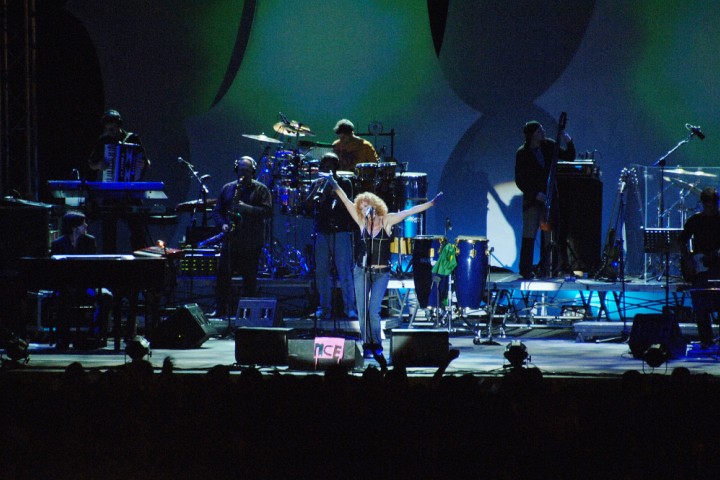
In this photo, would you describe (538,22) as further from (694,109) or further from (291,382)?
(291,382)

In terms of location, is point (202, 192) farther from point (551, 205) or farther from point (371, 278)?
point (551, 205)

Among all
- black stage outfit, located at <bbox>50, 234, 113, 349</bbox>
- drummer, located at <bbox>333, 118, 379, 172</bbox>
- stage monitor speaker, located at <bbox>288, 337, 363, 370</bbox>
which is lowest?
stage monitor speaker, located at <bbox>288, 337, 363, 370</bbox>

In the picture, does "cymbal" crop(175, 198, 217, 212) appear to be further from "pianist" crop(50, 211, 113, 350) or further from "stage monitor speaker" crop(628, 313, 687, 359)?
"stage monitor speaker" crop(628, 313, 687, 359)

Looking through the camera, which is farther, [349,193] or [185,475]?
[349,193]

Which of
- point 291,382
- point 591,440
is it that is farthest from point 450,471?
point 291,382

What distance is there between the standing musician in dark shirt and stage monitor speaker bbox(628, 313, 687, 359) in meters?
3.70

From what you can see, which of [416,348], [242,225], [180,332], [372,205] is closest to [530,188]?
[372,205]

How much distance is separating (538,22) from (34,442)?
1090cm

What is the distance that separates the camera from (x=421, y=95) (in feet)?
48.3

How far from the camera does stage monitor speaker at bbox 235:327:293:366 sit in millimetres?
9180

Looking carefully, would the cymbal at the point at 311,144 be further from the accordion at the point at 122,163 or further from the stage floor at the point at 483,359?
the stage floor at the point at 483,359

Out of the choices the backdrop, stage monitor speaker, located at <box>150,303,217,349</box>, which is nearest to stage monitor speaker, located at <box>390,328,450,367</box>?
stage monitor speaker, located at <box>150,303,217,349</box>

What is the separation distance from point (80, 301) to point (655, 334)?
241 inches

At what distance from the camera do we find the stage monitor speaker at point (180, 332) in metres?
10.7
